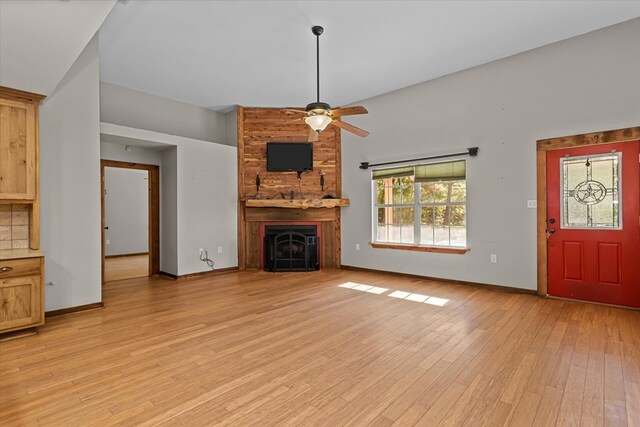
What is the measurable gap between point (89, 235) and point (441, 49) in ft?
16.5

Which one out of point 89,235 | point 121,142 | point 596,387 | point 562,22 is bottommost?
point 596,387

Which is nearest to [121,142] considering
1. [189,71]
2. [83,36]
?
[189,71]

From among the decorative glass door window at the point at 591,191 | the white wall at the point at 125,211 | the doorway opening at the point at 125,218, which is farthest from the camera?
the white wall at the point at 125,211

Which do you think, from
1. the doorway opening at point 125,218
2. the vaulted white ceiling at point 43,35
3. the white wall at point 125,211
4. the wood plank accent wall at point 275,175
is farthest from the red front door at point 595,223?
the white wall at point 125,211

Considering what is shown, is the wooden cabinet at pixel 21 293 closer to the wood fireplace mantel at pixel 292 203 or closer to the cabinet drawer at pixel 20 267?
the cabinet drawer at pixel 20 267

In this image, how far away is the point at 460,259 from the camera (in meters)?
5.02

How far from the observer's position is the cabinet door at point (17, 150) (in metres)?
3.15

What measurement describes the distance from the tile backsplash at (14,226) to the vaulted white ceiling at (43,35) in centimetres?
127

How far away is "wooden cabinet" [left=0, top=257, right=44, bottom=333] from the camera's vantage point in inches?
114

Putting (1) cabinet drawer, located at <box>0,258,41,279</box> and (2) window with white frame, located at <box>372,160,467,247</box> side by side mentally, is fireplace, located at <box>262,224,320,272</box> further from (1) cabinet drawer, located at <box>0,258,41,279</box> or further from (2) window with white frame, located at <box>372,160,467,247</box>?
(1) cabinet drawer, located at <box>0,258,41,279</box>

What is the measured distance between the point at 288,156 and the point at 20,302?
4.54 meters

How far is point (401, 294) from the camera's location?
14.6ft

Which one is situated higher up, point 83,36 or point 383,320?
point 83,36

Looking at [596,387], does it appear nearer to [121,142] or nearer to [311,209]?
[311,209]
